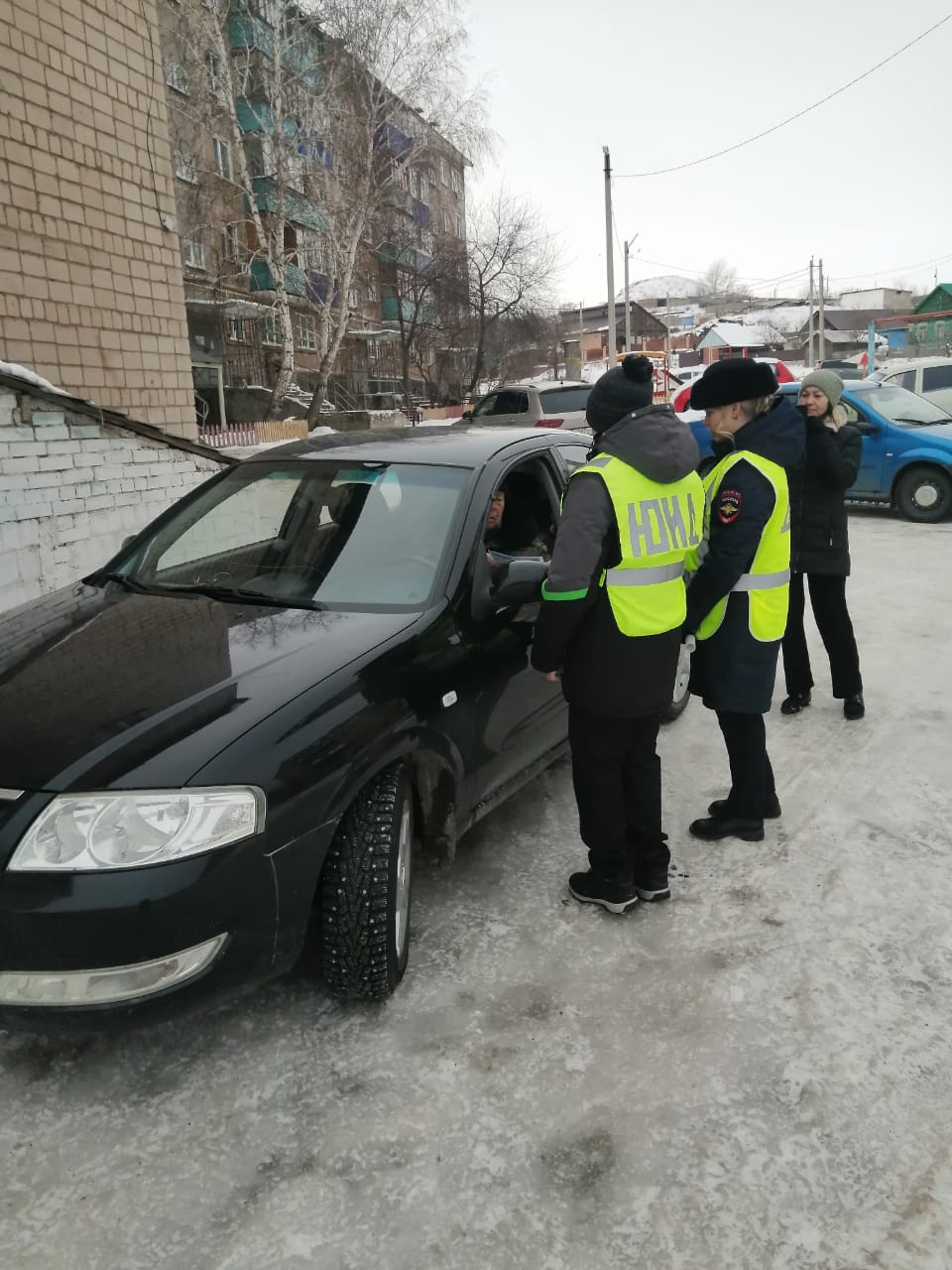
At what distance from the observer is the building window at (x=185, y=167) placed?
897 inches

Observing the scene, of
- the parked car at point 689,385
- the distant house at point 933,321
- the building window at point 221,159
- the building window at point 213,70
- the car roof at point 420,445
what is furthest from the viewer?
the distant house at point 933,321

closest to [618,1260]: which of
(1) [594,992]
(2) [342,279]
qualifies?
(1) [594,992]

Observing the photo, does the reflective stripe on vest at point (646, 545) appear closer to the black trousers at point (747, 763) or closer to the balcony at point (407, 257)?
the black trousers at point (747, 763)

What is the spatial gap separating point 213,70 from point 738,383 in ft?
75.7

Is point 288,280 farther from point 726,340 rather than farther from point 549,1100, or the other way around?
point 726,340

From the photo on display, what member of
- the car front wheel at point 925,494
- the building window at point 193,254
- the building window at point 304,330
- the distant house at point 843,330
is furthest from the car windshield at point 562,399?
the distant house at point 843,330

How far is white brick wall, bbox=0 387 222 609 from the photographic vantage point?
6.05 meters

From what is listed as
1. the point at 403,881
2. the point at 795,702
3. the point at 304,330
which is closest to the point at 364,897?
the point at 403,881

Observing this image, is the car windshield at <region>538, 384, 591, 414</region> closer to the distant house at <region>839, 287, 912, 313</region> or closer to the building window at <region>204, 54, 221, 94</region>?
the building window at <region>204, 54, 221, 94</region>

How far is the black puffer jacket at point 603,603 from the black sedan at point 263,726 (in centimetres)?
24

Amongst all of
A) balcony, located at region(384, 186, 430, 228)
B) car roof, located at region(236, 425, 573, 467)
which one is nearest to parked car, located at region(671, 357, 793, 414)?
car roof, located at region(236, 425, 573, 467)

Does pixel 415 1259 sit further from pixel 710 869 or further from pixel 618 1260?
pixel 710 869

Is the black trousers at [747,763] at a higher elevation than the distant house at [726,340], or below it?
below

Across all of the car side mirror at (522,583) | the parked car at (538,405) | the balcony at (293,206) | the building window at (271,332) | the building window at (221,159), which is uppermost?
the building window at (221,159)
